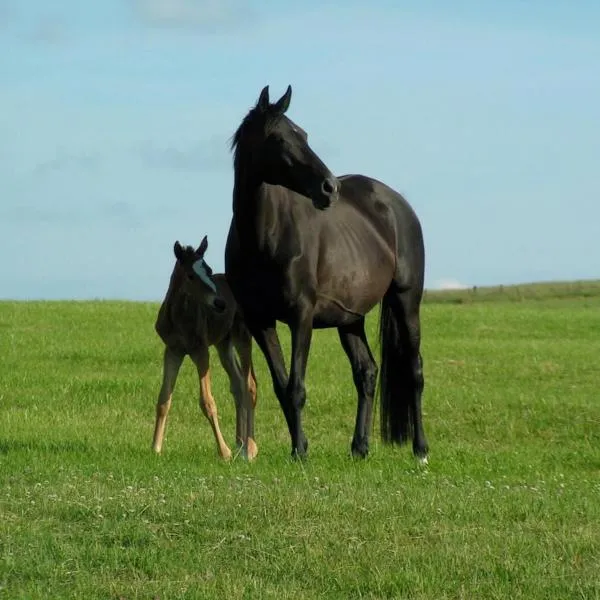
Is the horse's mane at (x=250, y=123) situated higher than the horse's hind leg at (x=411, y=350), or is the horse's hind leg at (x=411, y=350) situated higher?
the horse's mane at (x=250, y=123)

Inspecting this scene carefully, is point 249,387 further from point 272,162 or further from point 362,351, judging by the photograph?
point 272,162

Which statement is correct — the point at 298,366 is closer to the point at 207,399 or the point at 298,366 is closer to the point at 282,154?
the point at 282,154

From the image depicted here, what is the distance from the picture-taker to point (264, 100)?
447 inches

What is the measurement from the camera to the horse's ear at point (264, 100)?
11.3 m

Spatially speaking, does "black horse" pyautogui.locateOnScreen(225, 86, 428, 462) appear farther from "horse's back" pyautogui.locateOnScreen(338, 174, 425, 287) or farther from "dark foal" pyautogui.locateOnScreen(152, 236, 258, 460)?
"dark foal" pyautogui.locateOnScreen(152, 236, 258, 460)

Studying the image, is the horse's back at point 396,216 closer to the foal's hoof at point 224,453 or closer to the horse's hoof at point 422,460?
the horse's hoof at point 422,460

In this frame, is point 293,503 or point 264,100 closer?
point 293,503

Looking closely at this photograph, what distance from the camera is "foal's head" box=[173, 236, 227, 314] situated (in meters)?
12.7

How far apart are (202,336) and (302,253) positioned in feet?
6.61

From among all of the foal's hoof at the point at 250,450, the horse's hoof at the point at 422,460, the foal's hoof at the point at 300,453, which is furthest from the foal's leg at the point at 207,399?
the horse's hoof at the point at 422,460

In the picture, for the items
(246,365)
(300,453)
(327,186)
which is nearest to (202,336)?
(246,365)

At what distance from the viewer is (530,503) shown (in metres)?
9.45

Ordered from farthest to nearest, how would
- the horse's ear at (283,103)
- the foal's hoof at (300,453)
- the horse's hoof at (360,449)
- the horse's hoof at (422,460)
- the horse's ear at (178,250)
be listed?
the horse's ear at (178,250), the horse's hoof at (360,449), the horse's hoof at (422,460), the foal's hoof at (300,453), the horse's ear at (283,103)

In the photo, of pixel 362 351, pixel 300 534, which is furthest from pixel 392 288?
pixel 300 534
